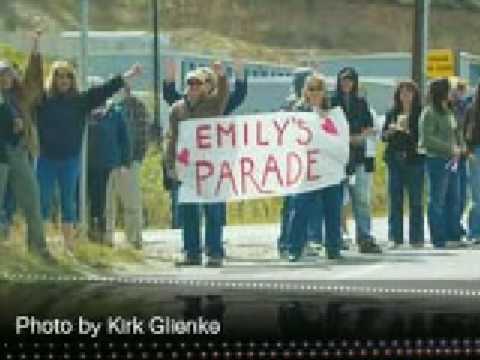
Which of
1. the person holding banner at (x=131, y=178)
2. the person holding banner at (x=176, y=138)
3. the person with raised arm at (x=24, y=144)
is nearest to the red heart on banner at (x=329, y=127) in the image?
the person holding banner at (x=176, y=138)

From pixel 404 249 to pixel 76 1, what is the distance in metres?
1.29

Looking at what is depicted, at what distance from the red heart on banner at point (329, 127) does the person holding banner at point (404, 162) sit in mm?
156

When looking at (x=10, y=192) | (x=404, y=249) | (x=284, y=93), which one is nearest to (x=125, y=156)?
(x=10, y=192)

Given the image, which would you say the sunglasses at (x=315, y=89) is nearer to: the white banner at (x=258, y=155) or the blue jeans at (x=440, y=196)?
the white banner at (x=258, y=155)

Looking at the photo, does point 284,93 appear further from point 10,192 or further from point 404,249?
point 10,192

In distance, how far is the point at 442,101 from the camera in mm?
1917

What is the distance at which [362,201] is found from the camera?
1.94 meters

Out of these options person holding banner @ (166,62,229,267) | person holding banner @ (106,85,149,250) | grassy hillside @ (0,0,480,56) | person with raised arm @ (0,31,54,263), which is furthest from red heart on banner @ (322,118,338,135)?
person with raised arm @ (0,31,54,263)

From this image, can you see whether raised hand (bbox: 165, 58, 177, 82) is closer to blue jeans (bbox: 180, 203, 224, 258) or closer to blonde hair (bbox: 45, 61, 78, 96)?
blonde hair (bbox: 45, 61, 78, 96)

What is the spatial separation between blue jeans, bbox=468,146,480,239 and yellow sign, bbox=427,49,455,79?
0.28 meters

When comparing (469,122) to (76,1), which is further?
(469,122)

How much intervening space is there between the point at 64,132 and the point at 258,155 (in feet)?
2.08

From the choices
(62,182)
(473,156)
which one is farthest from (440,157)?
(62,182)

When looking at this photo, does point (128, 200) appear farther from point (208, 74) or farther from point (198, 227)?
point (208, 74)
